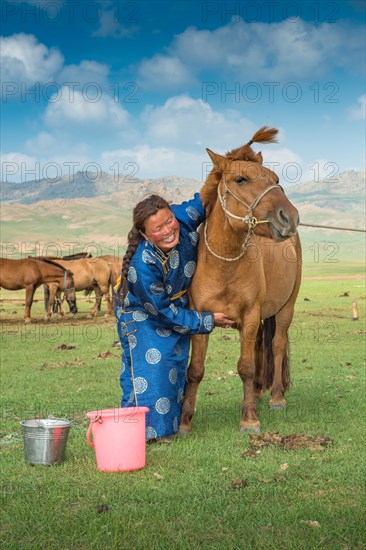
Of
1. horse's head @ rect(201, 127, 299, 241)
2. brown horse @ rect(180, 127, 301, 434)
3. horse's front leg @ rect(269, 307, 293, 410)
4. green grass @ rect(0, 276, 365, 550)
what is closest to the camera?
green grass @ rect(0, 276, 365, 550)

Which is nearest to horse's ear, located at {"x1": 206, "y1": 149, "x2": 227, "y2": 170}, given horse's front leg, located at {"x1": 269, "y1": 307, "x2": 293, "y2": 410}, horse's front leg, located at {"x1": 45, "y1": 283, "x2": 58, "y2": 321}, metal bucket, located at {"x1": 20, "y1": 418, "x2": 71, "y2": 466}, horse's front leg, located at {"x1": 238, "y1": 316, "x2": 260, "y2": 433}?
horse's front leg, located at {"x1": 238, "y1": 316, "x2": 260, "y2": 433}

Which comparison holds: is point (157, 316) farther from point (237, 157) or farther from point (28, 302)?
point (28, 302)

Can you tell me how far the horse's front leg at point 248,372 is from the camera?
21.1 ft

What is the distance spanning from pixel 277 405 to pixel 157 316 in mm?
2410

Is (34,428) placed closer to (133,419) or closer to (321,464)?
(133,419)

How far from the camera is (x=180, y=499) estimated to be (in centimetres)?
449

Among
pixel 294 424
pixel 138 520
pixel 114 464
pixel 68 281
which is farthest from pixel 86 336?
pixel 138 520

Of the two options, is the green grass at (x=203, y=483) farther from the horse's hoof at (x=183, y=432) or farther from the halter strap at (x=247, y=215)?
the halter strap at (x=247, y=215)

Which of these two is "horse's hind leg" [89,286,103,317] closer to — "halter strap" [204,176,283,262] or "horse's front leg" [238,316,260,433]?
"horse's front leg" [238,316,260,433]

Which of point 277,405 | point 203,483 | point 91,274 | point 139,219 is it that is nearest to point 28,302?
point 91,274

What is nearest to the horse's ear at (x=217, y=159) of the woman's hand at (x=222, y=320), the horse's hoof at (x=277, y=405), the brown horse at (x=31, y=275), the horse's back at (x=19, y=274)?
the woman's hand at (x=222, y=320)

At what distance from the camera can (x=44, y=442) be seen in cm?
532

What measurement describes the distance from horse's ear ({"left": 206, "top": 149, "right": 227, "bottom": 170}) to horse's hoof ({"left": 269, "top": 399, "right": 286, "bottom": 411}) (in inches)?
117

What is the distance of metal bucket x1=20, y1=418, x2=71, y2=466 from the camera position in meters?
5.31
